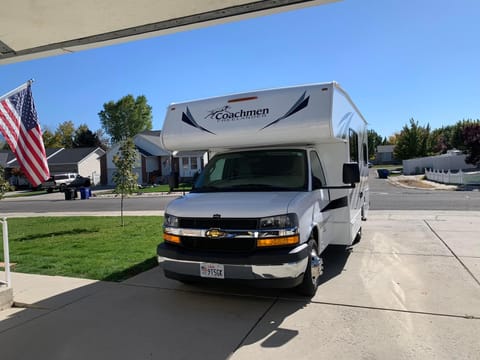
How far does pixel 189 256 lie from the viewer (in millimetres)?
5000

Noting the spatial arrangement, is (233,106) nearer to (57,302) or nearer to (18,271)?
(57,302)

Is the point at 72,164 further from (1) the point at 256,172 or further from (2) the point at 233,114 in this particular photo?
(1) the point at 256,172

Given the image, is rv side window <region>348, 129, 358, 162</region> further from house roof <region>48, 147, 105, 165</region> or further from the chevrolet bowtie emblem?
house roof <region>48, 147, 105, 165</region>

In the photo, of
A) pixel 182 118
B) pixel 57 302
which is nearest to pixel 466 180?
pixel 182 118

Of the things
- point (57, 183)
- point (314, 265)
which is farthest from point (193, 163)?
point (314, 265)

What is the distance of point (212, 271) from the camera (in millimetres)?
4871

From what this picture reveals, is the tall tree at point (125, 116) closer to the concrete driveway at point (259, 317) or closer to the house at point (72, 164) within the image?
the house at point (72, 164)

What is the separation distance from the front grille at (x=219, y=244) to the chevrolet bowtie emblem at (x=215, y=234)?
61 millimetres

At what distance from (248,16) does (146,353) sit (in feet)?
13.2

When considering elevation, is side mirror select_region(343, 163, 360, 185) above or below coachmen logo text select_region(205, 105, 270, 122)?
below

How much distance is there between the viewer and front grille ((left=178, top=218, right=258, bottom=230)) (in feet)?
15.8

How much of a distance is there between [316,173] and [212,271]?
230 centimetres

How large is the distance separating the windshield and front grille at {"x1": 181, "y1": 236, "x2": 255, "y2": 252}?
3.24ft

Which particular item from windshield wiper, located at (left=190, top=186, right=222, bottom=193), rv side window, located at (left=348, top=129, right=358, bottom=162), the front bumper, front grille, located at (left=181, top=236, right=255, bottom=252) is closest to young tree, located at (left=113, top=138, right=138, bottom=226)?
windshield wiper, located at (left=190, top=186, right=222, bottom=193)
